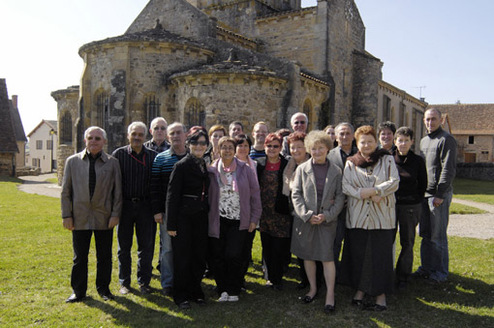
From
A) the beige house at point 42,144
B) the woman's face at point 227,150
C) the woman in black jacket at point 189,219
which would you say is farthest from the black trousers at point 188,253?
the beige house at point 42,144

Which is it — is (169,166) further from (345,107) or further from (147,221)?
(345,107)

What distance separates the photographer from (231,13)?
23078 millimetres

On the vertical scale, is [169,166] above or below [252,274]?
above

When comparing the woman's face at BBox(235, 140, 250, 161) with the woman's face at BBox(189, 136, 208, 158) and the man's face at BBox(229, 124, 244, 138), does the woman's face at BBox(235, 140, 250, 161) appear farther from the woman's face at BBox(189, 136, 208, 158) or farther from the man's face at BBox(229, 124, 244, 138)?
the man's face at BBox(229, 124, 244, 138)

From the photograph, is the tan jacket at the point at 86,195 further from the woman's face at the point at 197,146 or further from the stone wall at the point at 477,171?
the stone wall at the point at 477,171

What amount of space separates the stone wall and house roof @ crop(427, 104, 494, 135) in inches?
548

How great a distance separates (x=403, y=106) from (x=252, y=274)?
2730cm

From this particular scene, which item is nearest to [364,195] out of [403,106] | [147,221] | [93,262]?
[147,221]

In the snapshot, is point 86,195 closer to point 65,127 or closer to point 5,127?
point 65,127

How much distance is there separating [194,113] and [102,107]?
15.4 ft

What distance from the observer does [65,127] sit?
75.6 ft

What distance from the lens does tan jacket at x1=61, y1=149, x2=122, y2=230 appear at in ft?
15.8

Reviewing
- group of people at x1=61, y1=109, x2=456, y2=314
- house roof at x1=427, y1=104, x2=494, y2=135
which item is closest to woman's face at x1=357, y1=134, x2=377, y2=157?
group of people at x1=61, y1=109, x2=456, y2=314

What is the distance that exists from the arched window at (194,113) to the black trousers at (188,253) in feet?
32.0
